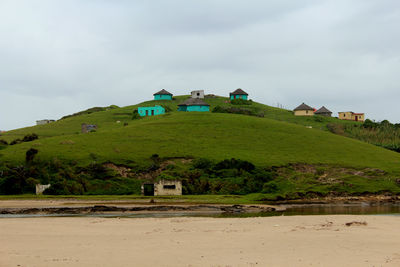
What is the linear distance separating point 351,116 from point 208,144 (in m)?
76.0

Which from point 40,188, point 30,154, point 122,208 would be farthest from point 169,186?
point 30,154

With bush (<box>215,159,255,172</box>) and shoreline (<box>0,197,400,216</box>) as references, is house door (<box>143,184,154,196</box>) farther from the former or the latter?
bush (<box>215,159,255,172</box>)

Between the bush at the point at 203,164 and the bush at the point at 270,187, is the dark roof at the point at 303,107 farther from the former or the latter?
the bush at the point at 270,187

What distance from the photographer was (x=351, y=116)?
14575cm

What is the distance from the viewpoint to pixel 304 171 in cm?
7262

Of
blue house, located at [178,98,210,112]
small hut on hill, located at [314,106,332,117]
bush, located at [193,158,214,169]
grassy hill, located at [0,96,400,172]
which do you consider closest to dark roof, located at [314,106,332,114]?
small hut on hill, located at [314,106,332,117]

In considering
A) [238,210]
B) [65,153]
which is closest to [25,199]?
[65,153]

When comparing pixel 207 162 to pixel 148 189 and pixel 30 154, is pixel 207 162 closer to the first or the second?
pixel 148 189

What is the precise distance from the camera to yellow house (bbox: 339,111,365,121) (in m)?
145

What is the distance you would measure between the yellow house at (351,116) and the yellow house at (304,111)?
11.3m

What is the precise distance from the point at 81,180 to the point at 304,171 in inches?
1297

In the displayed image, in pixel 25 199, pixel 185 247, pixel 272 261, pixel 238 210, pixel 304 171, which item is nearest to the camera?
pixel 272 261

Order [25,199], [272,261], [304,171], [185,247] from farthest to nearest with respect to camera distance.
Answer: [304,171], [25,199], [185,247], [272,261]

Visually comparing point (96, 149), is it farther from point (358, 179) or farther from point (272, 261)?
point (272, 261)
